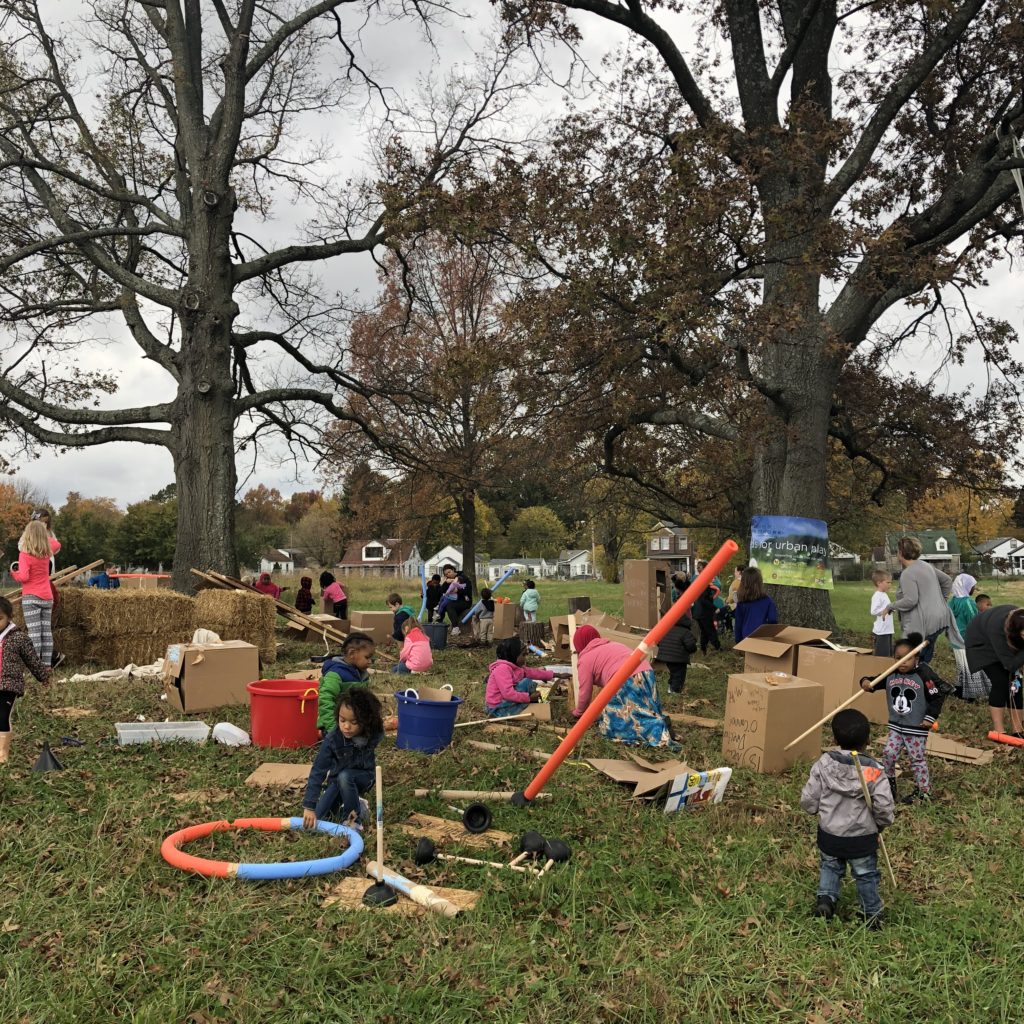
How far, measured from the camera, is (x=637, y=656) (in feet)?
15.7

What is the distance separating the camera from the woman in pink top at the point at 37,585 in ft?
34.0

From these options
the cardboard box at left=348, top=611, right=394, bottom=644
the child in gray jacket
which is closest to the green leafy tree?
the cardboard box at left=348, top=611, right=394, bottom=644

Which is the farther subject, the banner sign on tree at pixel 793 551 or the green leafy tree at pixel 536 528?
the green leafy tree at pixel 536 528

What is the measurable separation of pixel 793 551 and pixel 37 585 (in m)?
11.5

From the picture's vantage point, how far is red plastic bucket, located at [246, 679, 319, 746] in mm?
7242

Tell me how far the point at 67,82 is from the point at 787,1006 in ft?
67.1

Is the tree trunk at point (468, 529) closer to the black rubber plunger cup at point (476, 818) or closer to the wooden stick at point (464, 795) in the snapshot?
the wooden stick at point (464, 795)

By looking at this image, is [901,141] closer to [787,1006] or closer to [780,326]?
[780,326]

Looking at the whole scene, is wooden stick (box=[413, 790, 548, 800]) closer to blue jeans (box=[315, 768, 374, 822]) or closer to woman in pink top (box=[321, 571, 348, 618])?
blue jeans (box=[315, 768, 374, 822])

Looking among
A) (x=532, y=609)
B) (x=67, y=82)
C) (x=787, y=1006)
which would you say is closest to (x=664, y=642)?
(x=532, y=609)

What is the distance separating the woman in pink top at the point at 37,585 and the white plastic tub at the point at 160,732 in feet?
13.3

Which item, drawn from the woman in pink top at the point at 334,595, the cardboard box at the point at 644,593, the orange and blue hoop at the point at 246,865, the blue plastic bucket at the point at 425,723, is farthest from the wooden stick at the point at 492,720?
the woman in pink top at the point at 334,595

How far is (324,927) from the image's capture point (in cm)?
382

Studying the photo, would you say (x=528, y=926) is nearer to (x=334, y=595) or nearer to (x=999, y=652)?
(x=999, y=652)
